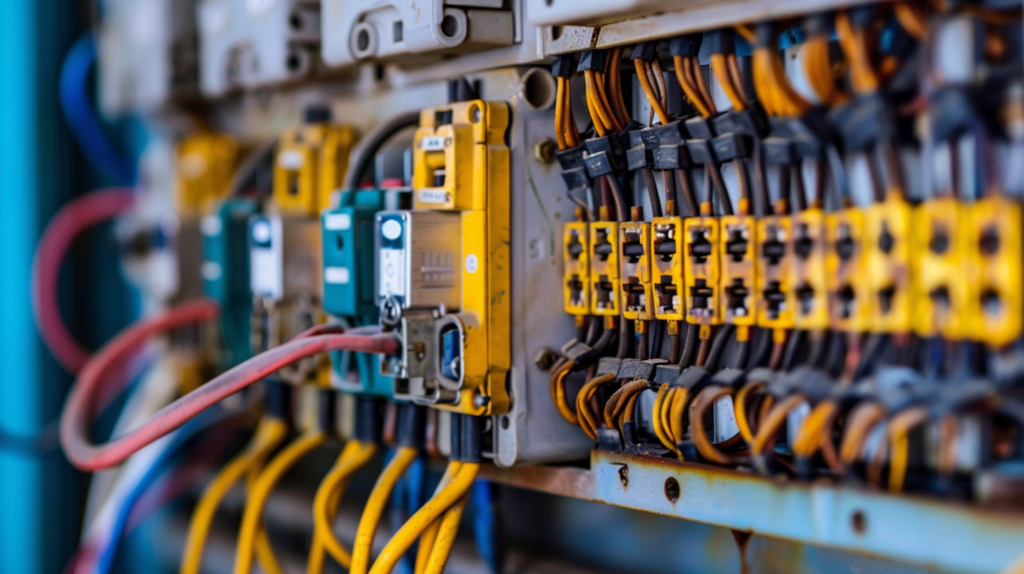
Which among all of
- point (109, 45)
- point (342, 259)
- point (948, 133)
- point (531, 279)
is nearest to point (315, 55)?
point (342, 259)

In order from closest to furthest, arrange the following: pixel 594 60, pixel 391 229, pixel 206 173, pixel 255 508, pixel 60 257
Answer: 1. pixel 594 60
2. pixel 391 229
3. pixel 255 508
4. pixel 206 173
5. pixel 60 257

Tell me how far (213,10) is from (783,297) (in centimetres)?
120

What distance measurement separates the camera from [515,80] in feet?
3.99

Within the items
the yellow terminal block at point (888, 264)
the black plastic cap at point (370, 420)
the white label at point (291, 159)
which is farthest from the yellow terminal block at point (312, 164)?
the yellow terminal block at point (888, 264)

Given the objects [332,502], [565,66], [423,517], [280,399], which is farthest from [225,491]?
[565,66]

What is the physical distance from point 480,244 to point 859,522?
0.52 m

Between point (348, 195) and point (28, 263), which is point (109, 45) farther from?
point (348, 195)

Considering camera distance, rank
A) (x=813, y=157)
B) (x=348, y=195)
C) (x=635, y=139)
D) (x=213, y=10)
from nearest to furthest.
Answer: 1. (x=813, y=157)
2. (x=635, y=139)
3. (x=348, y=195)
4. (x=213, y=10)

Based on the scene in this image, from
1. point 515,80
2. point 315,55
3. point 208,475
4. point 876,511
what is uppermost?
point 315,55

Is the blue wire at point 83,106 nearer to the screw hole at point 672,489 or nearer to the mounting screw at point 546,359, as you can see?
the mounting screw at point 546,359

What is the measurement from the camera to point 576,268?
1191 millimetres

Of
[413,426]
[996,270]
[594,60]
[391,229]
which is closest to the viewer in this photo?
[996,270]

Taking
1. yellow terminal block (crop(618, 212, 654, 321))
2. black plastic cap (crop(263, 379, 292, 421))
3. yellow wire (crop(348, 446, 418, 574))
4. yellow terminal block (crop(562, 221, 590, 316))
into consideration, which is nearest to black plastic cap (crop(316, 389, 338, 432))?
black plastic cap (crop(263, 379, 292, 421))

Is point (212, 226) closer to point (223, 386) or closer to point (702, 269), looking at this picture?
point (223, 386)
